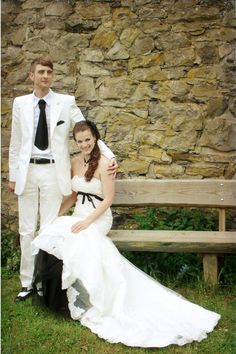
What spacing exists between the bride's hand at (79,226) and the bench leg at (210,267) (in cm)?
124

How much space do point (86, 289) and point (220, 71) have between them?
2880 mm

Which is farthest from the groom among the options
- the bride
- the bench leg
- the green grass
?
the bench leg

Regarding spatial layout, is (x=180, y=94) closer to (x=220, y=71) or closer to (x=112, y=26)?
(x=220, y=71)

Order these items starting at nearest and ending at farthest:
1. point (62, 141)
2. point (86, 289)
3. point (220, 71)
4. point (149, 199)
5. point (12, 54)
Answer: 1. point (86, 289)
2. point (62, 141)
3. point (149, 199)
4. point (220, 71)
5. point (12, 54)

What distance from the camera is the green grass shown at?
130 inches

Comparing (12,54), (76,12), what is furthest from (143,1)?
(12,54)

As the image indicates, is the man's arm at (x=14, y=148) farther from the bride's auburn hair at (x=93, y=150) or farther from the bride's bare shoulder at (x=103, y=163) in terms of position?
the bride's bare shoulder at (x=103, y=163)

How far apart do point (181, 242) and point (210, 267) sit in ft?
1.25

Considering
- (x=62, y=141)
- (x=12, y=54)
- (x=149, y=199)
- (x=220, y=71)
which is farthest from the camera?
A: (x=12, y=54)

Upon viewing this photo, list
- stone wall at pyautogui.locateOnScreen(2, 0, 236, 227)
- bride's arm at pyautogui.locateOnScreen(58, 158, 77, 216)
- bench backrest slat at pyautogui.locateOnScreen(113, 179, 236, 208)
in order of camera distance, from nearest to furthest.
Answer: bride's arm at pyautogui.locateOnScreen(58, 158, 77, 216)
bench backrest slat at pyautogui.locateOnScreen(113, 179, 236, 208)
stone wall at pyautogui.locateOnScreen(2, 0, 236, 227)

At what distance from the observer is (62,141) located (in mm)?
4047

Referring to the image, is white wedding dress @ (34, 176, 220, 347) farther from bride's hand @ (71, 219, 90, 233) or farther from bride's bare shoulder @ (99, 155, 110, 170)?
bride's bare shoulder @ (99, 155, 110, 170)

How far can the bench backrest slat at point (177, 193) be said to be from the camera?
4641 millimetres

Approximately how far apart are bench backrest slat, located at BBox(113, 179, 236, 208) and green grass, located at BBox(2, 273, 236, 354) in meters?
0.96
